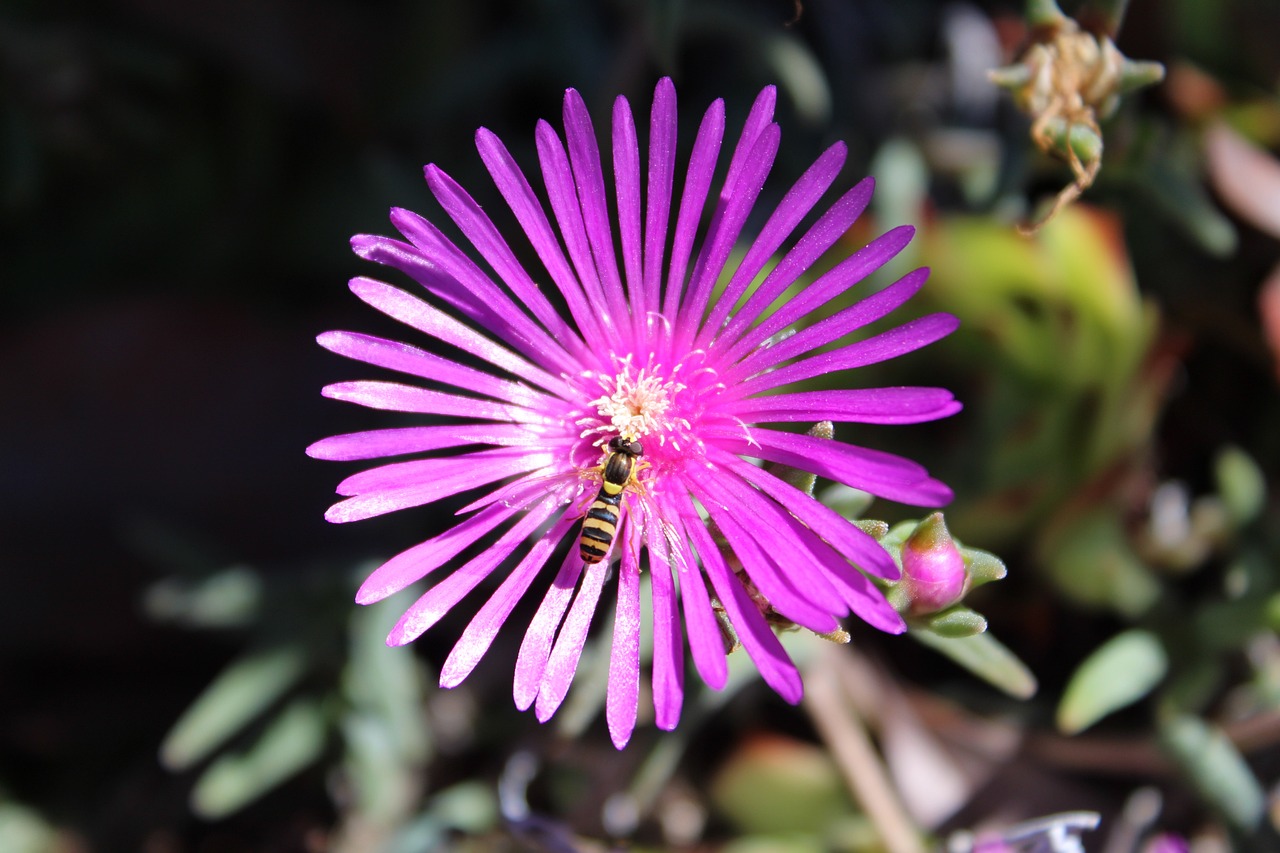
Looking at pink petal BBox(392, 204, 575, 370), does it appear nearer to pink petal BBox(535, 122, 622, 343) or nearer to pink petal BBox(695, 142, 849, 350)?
pink petal BBox(535, 122, 622, 343)

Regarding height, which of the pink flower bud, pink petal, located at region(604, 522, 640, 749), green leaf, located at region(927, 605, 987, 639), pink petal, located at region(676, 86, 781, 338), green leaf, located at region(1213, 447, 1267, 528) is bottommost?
green leaf, located at region(1213, 447, 1267, 528)

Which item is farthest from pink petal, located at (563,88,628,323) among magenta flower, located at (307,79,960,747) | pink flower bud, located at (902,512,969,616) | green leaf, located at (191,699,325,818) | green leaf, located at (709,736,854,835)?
green leaf, located at (191,699,325,818)

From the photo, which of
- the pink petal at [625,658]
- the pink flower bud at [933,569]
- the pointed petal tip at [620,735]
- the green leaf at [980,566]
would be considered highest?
the pink petal at [625,658]

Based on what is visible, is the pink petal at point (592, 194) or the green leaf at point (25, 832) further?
the green leaf at point (25, 832)

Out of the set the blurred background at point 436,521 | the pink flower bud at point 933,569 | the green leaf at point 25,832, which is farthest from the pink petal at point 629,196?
the green leaf at point 25,832

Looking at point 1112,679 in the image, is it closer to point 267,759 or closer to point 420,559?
point 420,559

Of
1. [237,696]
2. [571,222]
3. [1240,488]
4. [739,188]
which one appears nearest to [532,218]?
[571,222]

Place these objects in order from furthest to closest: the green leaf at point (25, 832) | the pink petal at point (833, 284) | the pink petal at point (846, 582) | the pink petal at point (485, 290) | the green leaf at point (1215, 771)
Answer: the green leaf at point (25, 832), the green leaf at point (1215, 771), the pink petal at point (485, 290), the pink petal at point (833, 284), the pink petal at point (846, 582)

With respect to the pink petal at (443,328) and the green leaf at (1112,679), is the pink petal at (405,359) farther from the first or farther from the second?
A: the green leaf at (1112,679)
